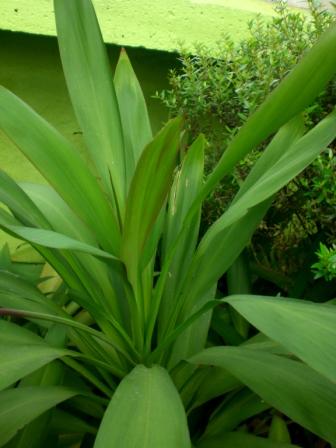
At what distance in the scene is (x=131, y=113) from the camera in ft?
4.14

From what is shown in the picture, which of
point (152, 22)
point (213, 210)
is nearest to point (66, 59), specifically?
point (213, 210)

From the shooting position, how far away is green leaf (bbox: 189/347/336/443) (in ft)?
2.80

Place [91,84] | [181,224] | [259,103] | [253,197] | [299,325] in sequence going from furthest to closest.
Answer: [259,103], [181,224], [91,84], [253,197], [299,325]

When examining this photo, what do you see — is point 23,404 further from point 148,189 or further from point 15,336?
point 148,189

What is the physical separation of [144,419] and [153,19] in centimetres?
145

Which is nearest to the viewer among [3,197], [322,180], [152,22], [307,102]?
[307,102]

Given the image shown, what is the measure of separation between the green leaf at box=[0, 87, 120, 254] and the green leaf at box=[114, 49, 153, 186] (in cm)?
24

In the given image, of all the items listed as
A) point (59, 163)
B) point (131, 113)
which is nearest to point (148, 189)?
point (59, 163)

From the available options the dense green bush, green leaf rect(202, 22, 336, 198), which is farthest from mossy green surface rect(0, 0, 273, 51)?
green leaf rect(202, 22, 336, 198)

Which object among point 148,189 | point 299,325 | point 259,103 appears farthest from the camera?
point 259,103

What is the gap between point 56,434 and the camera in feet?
3.58

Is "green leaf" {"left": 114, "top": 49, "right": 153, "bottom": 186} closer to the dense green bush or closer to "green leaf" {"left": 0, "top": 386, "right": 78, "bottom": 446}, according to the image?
the dense green bush

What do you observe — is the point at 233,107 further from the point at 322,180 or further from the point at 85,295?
the point at 85,295

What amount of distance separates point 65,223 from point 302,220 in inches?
22.4
